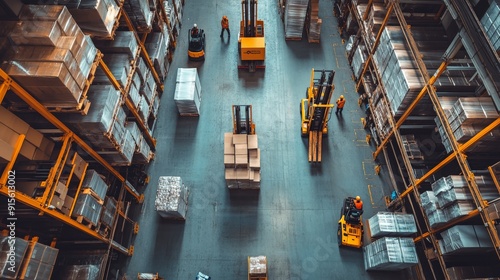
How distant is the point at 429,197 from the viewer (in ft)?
31.6

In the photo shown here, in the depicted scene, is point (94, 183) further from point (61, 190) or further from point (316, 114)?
point (316, 114)

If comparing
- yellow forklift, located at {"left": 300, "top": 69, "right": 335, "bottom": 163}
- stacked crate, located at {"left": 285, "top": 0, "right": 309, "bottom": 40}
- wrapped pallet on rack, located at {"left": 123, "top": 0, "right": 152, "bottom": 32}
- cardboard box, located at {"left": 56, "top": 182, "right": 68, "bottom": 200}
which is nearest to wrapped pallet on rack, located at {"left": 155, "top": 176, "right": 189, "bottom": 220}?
cardboard box, located at {"left": 56, "top": 182, "right": 68, "bottom": 200}

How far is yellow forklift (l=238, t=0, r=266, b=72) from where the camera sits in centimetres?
1547

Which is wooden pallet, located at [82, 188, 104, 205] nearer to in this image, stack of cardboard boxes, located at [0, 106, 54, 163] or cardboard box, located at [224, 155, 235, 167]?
stack of cardboard boxes, located at [0, 106, 54, 163]

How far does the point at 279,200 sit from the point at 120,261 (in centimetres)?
621

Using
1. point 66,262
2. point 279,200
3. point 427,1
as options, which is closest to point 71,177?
point 66,262

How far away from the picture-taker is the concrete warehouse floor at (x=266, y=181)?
1101cm

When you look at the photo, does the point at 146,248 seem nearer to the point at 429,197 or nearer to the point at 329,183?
the point at 329,183

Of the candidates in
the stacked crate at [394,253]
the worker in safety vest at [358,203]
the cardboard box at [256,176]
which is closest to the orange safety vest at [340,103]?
the worker in safety vest at [358,203]

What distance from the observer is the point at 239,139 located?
11.8 m

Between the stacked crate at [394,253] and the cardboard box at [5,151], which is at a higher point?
the cardboard box at [5,151]

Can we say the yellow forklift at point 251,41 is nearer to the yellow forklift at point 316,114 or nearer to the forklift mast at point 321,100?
the yellow forklift at point 316,114

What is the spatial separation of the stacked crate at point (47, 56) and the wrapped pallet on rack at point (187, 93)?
5.89 metres

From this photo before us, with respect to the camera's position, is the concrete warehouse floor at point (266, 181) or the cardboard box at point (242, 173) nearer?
the concrete warehouse floor at point (266, 181)
